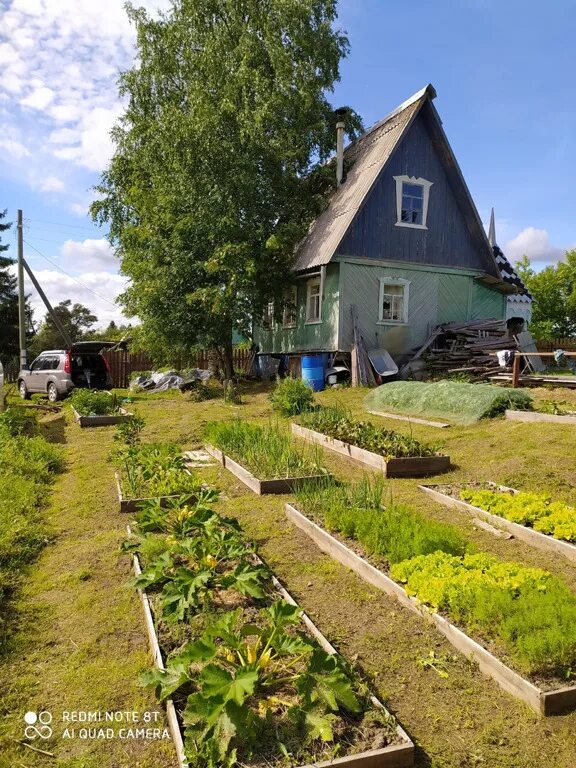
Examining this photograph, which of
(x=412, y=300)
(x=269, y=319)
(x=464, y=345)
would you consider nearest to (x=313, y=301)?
(x=412, y=300)

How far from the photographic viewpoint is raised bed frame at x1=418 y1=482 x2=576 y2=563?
4.40m

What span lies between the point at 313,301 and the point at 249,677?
16.4 metres

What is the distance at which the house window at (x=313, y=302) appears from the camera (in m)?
17.8

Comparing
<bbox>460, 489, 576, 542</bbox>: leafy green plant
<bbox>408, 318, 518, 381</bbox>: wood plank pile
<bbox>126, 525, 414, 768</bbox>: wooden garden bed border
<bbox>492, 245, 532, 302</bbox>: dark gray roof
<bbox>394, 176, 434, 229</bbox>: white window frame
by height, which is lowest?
<bbox>126, 525, 414, 768</bbox>: wooden garden bed border

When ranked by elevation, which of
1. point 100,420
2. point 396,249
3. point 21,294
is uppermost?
point 396,249

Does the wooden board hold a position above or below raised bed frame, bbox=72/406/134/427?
above

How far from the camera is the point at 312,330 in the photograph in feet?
58.9

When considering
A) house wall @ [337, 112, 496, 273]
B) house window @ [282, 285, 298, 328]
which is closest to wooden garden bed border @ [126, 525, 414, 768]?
house wall @ [337, 112, 496, 273]

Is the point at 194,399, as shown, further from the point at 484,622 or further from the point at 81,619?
the point at 484,622

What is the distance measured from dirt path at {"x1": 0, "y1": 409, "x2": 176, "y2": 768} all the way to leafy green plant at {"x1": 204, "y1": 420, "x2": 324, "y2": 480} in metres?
2.00

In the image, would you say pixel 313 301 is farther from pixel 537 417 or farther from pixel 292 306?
pixel 537 417

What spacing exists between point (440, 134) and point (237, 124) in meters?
6.72

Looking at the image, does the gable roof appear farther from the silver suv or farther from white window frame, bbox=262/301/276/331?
the silver suv

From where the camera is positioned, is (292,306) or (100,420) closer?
(100,420)
